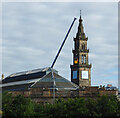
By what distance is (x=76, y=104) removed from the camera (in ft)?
314

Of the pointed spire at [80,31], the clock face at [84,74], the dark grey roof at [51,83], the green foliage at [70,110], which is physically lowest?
the green foliage at [70,110]

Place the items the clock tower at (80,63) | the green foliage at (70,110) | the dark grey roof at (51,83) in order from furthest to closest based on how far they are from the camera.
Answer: the clock tower at (80,63), the dark grey roof at (51,83), the green foliage at (70,110)

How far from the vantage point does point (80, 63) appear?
18462 cm

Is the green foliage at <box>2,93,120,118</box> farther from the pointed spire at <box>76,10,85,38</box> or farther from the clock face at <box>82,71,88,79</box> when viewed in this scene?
the pointed spire at <box>76,10,85,38</box>

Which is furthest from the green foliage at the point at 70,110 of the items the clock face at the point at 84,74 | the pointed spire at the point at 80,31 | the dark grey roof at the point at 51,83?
the pointed spire at the point at 80,31

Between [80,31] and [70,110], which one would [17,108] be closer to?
[70,110]

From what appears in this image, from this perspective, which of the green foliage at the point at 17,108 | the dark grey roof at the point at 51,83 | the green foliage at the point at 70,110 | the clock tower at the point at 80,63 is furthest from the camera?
the clock tower at the point at 80,63

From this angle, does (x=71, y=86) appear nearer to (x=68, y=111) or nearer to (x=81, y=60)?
(x=81, y=60)

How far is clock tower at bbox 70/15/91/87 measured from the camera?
601 ft

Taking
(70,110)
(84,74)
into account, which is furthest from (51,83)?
(70,110)

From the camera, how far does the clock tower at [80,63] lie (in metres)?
183

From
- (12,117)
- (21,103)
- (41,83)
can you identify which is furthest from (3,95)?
(41,83)

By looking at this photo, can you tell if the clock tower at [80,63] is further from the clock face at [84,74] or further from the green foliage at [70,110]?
the green foliage at [70,110]

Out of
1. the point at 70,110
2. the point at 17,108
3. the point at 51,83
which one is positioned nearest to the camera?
the point at 70,110
